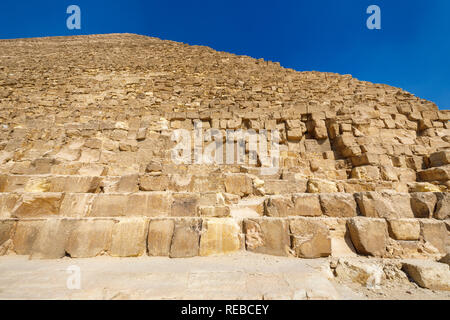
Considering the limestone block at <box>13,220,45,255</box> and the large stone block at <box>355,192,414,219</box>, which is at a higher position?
the large stone block at <box>355,192,414,219</box>

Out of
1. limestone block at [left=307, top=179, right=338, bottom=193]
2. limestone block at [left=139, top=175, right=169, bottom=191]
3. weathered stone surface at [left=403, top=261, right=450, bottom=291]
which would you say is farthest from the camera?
limestone block at [left=307, top=179, right=338, bottom=193]

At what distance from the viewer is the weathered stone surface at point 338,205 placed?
11.0 ft

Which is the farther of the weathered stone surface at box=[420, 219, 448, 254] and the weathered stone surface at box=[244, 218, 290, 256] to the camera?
the weathered stone surface at box=[420, 219, 448, 254]

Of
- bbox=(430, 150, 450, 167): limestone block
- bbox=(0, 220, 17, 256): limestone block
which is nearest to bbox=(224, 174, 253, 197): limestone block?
bbox=(0, 220, 17, 256): limestone block

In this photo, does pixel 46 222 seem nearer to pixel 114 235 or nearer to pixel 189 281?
pixel 114 235

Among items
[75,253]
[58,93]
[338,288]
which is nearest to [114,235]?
[75,253]

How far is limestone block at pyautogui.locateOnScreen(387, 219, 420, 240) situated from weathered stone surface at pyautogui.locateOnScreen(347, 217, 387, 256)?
0.12 m

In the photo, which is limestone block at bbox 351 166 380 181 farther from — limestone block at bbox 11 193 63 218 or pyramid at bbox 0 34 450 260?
limestone block at bbox 11 193 63 218

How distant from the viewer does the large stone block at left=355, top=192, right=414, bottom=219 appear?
3.29 m

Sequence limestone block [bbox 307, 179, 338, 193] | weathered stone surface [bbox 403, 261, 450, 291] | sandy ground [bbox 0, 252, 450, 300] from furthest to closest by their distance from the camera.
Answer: limestone block [bbox 307, 179, 338, 193] < weathered stone surface [bbox 403, 261, 450, 291] < sandy ground [bbox 0, 252, 450, 300]

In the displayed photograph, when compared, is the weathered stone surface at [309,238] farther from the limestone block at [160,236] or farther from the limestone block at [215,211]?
the limestone block at [160,236]

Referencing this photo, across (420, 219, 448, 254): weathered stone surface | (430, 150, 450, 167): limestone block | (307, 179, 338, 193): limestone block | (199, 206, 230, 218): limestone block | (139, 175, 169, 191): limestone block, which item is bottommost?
(420, 219, 448, 254): weathered stone surface
